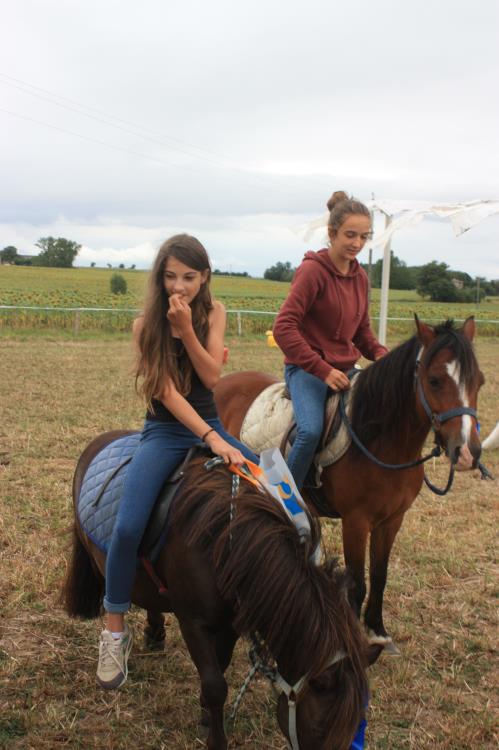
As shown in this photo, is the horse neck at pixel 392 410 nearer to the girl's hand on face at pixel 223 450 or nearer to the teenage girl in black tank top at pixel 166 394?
the teenage girl in black tank top at pixel 166 394

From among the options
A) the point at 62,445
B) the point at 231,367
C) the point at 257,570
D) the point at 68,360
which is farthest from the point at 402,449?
the point at 68,360

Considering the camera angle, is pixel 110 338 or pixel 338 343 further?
pixel 110 338

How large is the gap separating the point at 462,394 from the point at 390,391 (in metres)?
0.45

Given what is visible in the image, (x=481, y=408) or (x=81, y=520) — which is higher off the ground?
(x=81, y=520)

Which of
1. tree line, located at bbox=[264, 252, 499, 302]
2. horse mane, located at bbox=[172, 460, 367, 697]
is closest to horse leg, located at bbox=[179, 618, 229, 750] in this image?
horse mane, located at bbox=[172, 460, 367, 697]

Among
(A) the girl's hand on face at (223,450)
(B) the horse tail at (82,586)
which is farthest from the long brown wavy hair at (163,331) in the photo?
(B) the horse tail at (82,586)

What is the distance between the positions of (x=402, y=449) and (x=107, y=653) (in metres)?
1.81

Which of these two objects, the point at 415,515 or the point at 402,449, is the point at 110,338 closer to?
the point at 415,515

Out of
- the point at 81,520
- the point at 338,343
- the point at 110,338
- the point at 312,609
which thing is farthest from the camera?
the point at 110,338

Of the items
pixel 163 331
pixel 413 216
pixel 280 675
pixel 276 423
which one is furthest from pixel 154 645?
pixel 413 216

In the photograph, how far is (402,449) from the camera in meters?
3.48

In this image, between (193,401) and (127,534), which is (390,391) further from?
(127,534)

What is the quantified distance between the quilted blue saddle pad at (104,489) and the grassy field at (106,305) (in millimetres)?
723

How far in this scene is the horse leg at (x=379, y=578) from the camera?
140 inches
